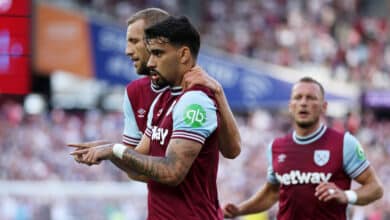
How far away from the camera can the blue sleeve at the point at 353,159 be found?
25.9 ft

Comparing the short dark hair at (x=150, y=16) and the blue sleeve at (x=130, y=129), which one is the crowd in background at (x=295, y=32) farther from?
the short dark hair at (x=150, y=16)

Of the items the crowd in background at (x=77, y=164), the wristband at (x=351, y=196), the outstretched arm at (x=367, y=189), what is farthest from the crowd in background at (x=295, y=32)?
the wristband at (x=351, y=196)

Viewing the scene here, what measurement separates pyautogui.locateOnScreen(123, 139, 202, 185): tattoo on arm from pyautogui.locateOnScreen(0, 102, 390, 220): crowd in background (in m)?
7.46

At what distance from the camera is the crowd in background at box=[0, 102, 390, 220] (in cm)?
1597

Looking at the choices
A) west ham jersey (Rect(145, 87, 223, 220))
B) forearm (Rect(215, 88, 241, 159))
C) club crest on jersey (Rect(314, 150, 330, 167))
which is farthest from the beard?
west ham jersey (Rect(145, 87, 223, 220))

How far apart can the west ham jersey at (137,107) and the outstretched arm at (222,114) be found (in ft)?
2.73

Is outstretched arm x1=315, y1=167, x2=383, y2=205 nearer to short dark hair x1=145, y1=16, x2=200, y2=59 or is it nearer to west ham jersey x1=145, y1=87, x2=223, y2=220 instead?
west ham jersey x1=145, y1=87, x2=223, y2=220

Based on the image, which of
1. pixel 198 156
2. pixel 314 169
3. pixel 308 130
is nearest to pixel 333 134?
pixel 308 130

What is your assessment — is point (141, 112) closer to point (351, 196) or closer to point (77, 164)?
point (351, 196)

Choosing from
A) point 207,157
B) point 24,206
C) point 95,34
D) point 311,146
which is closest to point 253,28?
point 95,34

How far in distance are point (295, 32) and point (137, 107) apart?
21176 mm

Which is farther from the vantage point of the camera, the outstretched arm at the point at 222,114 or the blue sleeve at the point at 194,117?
the outstretched arm at the point at 222,114

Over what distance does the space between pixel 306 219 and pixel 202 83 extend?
231 cm

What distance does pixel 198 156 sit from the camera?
5.91 m
